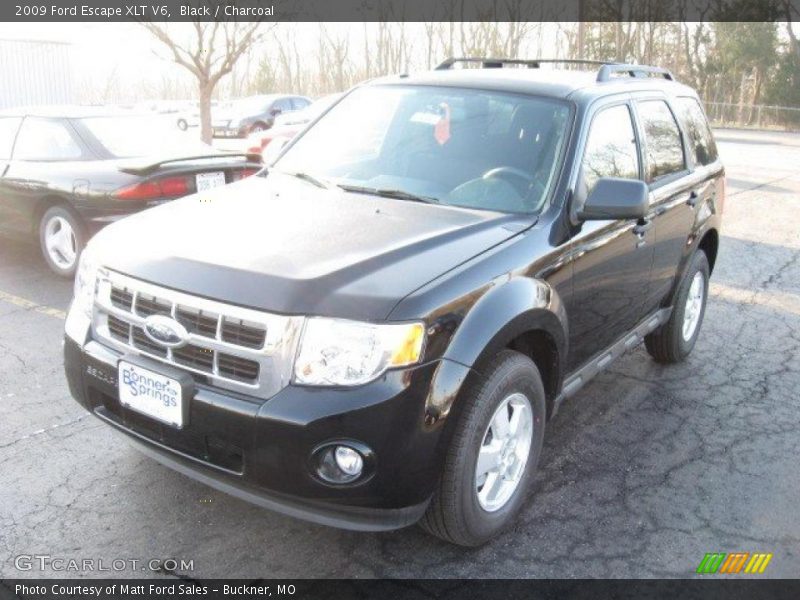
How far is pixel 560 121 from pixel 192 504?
96.5 inches

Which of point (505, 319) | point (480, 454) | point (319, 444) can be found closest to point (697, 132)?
point (505, 319)

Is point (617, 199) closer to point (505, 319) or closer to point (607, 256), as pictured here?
point (607, 256)

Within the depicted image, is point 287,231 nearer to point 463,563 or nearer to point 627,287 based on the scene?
point 463,563

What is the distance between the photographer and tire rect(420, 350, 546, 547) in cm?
279

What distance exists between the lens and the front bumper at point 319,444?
2525 mm

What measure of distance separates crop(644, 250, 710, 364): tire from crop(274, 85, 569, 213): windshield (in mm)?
1856

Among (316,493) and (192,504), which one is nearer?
(316,493)

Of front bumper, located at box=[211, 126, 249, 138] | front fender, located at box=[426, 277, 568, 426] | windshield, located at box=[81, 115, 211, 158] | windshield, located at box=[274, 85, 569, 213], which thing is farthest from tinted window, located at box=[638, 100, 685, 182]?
front bumper, located at box=[211, 126, 249, 138]

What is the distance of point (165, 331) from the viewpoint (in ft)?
9.04

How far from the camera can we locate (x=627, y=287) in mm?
4074

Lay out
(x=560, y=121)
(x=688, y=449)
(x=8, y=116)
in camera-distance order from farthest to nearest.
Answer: (x=8, y=116) → (x=688, y=449) → (x=560, y=121)

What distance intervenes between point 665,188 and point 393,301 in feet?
8.11

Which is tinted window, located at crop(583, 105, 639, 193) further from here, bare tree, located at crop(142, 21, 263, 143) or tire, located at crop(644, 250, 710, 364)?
bare tree, located at crop(142, 21, 263, 143)

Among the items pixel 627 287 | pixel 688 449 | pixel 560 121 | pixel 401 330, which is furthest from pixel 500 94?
pixel 688 449
